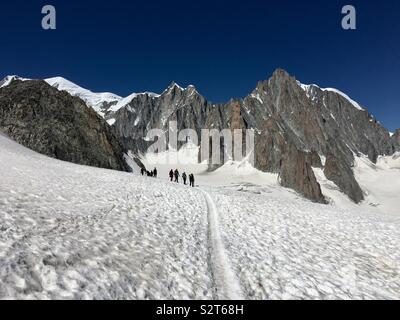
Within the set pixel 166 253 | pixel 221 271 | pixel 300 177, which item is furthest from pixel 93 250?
pixel 300 177

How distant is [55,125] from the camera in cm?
6412

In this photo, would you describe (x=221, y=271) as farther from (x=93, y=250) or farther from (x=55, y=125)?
(x=55, y=125)

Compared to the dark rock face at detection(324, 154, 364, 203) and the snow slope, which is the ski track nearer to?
the snow slope

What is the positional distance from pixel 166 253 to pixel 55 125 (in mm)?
59796

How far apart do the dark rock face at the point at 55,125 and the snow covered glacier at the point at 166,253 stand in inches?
1723

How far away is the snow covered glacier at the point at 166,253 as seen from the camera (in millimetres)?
8195

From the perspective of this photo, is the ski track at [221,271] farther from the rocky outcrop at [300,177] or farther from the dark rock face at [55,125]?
the rocky outcrop at [300,177]

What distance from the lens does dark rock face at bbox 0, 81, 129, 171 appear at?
2361 inches

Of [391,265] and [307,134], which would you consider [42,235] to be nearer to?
[391,265]

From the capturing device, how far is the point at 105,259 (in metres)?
9.52

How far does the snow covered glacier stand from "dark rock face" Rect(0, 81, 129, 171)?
43773mm

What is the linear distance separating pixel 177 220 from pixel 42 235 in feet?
25.3

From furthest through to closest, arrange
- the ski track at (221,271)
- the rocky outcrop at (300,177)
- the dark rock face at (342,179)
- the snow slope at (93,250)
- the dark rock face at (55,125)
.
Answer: the dark rock face at (342,179), the rocky outcrop at (300,177), the dark rock face at (55,125), the ski track at (221,271), the snow slope at (93,250)

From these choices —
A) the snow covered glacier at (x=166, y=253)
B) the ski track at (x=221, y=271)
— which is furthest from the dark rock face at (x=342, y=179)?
the ski track at (x=221, y=271)
